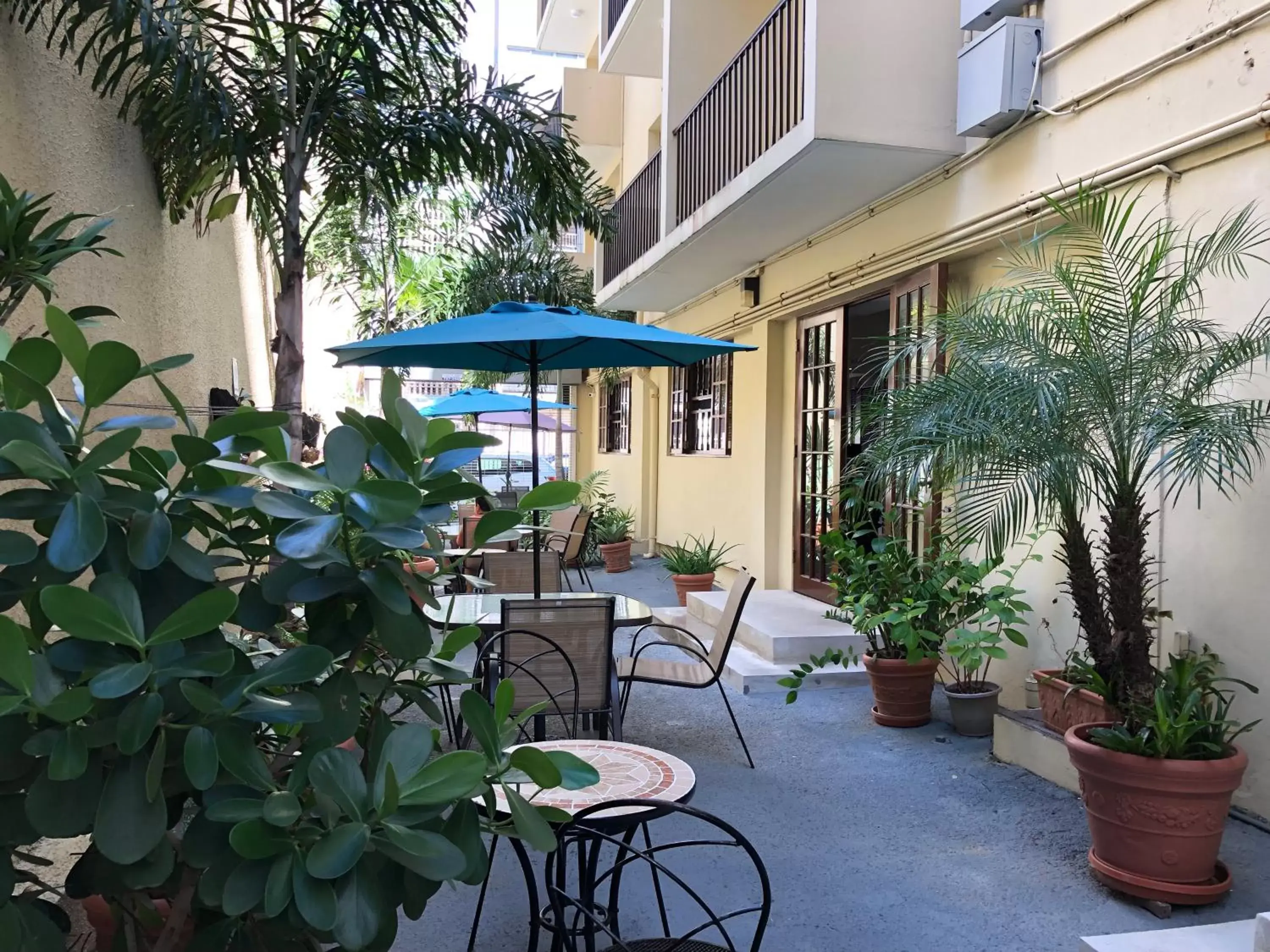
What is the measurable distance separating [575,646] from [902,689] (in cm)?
194

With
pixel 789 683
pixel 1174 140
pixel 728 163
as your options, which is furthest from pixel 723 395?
pixel 1174 140

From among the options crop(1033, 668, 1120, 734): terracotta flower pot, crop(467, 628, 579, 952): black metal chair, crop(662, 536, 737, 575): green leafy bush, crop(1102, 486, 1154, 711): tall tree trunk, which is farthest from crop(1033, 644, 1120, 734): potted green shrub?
crop(662, 536, 737, 575): green leafy bush

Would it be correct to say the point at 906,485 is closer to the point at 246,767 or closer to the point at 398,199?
the point at 246,767

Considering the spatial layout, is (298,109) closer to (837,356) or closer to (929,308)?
(929,308)

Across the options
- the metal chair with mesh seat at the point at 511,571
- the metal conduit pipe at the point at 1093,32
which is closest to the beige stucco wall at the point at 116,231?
the metal chair with mesh seat at the point at 511,571

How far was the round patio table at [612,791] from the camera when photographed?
201 centimetres

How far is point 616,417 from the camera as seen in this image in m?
14.2

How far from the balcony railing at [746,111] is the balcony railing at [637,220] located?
73 centimetres

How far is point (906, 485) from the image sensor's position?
3.24 m

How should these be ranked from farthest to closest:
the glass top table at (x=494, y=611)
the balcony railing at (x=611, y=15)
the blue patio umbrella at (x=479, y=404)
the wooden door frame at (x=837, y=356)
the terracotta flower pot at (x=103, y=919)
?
the balcony railing at (x=611, y=15) → the blue patio umbrella at (x=479, y=404) → the wooden door frame at (x=837, y=356) → the glass top table at (x=494, y=611) → the terracotta flower pot at (x=103, y=919)

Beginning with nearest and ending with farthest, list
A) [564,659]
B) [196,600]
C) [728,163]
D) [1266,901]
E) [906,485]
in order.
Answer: [196,600] → [1266,901] → [906,485] → [564,659] → [728,163]

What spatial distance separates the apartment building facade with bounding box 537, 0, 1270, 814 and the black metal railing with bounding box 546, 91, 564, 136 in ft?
3.20

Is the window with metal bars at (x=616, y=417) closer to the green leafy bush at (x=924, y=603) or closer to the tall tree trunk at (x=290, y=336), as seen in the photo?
the tall tree trunk at (x=290, y=336)

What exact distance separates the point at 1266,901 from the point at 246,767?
10.3 ft
